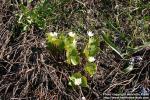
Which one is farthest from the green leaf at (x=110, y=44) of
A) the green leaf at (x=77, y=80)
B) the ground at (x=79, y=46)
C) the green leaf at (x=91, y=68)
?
the green leaf at (x=77, y=80)

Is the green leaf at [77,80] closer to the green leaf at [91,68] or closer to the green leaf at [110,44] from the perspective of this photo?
the green leaf at [91,68]

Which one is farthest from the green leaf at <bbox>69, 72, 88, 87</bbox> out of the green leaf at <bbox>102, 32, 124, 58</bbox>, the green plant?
the green leaf at <bbox>102, 32, 124, 58</bbox>

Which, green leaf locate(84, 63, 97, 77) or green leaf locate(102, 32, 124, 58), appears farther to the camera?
green leaf locate(102, 32, 124, 58)

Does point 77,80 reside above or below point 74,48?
below

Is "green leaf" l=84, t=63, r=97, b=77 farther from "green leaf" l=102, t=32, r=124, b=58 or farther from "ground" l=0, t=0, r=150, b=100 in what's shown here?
"green leaf" l=102, t=32, r=124, b=58

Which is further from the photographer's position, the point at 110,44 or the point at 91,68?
the point at 110,44

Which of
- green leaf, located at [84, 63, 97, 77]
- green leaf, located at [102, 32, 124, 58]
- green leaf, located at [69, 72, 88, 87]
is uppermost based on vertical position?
green leaf, located at [102, 32, 124, 58]

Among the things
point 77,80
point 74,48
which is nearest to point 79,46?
point 74,48

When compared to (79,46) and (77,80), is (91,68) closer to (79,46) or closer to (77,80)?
(77,80)

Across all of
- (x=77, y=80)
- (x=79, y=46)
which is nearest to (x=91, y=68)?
(x=77, y=80)

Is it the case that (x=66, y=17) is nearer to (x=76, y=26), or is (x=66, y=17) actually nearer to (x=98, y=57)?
(x=76, y=26)

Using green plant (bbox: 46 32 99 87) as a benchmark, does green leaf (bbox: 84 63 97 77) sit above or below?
below

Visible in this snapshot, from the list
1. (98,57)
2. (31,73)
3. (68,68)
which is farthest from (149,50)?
(31,73)
